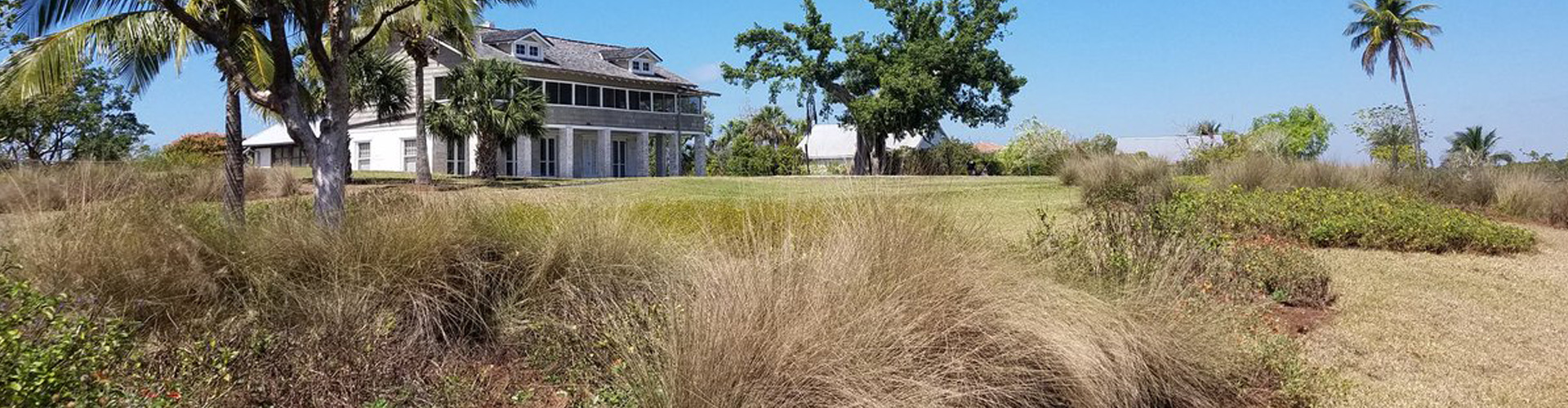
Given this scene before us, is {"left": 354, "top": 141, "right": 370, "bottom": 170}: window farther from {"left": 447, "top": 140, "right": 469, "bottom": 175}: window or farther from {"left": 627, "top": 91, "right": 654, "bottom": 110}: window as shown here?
{"left": 627, "top": 91, "right": 654, "bottom": 110}: window

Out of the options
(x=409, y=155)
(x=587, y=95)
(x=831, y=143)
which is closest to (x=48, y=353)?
(x=409, y=155)

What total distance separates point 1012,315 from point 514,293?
2.72m

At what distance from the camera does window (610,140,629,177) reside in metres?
40.4

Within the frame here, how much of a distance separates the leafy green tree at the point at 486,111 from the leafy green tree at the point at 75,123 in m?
8.43

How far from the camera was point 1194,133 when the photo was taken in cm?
3859

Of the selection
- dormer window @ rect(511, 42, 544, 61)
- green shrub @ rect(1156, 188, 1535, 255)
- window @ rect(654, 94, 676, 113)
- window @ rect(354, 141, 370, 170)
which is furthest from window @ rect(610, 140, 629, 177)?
green shrub @ rect(1156, 188, 1535, 255)

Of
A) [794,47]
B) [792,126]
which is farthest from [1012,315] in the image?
[792,126]

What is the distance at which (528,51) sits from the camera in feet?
119

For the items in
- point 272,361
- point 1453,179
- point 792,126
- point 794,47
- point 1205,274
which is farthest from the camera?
point 792,126

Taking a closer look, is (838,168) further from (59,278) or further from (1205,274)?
(59,278)

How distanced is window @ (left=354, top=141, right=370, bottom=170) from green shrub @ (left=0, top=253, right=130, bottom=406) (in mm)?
35758

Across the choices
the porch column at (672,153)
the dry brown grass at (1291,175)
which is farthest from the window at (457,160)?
the dry brown grass at (1291,175)

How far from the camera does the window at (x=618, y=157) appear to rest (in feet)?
132

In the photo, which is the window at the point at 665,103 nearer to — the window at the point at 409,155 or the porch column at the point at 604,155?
the porch column at the point at 604,155
